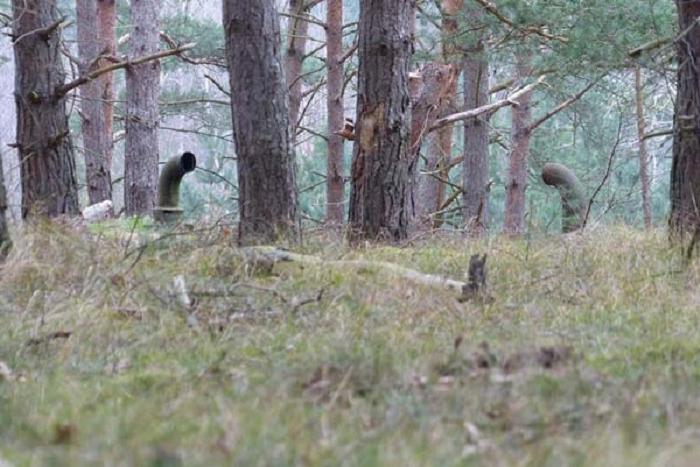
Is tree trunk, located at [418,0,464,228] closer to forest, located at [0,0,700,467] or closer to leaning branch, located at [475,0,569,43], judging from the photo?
leaning branch, located at [475,0,569,43]

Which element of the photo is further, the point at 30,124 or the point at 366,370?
the point at 30,124

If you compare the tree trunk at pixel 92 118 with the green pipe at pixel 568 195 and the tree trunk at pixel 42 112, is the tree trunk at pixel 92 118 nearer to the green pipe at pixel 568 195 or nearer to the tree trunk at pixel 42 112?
the tree trunk at pixel 42 112

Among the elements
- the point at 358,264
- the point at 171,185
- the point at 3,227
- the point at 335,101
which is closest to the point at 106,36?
the point at 335,101

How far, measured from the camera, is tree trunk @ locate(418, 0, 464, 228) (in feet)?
43.5

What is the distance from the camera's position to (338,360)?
123 inches

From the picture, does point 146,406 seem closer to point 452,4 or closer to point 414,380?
point 414,380

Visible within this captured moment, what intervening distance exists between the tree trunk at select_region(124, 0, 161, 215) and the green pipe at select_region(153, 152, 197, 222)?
424cm

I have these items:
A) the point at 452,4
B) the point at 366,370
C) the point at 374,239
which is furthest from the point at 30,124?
the point at 452,4

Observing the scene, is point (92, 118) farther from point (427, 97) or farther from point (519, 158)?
point (519, 158)

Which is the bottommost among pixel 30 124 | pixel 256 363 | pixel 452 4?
pixel 256 363

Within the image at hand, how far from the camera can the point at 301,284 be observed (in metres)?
5.05

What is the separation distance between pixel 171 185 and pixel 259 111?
4.85 ft

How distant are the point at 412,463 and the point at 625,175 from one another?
92.2 feet

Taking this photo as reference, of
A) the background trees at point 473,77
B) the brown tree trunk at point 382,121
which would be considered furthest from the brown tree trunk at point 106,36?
the brown tree trunk at point 382,121
